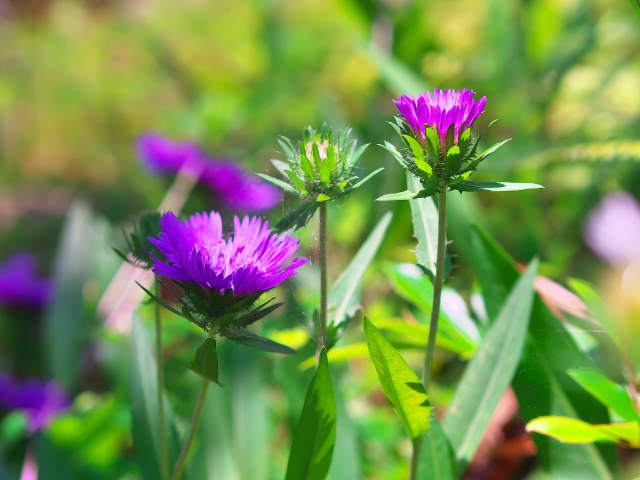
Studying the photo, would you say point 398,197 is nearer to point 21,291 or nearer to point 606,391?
point 606,391

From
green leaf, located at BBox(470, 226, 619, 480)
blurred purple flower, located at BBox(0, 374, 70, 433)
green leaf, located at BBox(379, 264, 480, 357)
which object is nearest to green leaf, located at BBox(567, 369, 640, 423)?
green leaf, located at BBox(470, 226, 619, 480)

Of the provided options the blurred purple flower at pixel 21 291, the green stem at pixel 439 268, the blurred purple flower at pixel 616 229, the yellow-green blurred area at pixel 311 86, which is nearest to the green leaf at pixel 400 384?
the green stem at pixel 439 268

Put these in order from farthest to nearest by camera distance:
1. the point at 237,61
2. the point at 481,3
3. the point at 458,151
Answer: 1. the point at 237,61
2. the point at 481,3
3. the point at 458,151

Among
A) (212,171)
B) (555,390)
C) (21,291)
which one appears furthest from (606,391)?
(21,291)

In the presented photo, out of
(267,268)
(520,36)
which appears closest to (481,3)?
(520,36)

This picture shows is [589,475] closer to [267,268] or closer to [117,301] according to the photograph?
[267,268]

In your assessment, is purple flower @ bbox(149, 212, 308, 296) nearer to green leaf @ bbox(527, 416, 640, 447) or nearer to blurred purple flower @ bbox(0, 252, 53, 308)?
green leaf @ bbox(527, 416, 640, 447)

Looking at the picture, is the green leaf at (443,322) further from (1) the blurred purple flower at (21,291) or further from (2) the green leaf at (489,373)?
(1) the blurred purple flower at (21,291)
